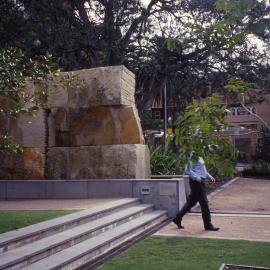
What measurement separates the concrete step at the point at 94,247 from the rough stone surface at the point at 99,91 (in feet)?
12.7

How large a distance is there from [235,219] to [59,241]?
4.98 m

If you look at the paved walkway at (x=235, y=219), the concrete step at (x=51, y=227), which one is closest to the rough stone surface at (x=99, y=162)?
the paved walkway at (x=235, y=219)

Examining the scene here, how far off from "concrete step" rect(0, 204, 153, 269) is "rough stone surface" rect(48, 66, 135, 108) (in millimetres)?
3750

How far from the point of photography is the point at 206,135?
214 inches

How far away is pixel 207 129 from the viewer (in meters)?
5.36

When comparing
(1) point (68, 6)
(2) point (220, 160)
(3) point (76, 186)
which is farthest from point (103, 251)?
(1) point (68, 6)

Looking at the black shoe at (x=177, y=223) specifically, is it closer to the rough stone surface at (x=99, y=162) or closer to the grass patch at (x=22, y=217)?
the grass patch at (x=22, y=217)

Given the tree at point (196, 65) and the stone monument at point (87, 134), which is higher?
the tree at point (196, 65)

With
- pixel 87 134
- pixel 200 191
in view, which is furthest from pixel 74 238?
pixel 87 134

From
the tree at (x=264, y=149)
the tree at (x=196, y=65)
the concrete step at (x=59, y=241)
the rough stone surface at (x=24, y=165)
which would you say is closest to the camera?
the concrete step at (x=59, y=241)

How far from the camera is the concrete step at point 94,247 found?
21.0 ft

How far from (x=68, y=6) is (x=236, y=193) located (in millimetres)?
9786

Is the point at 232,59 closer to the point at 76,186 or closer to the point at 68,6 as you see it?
the point at 68,6

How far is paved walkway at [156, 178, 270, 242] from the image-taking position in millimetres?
8820
